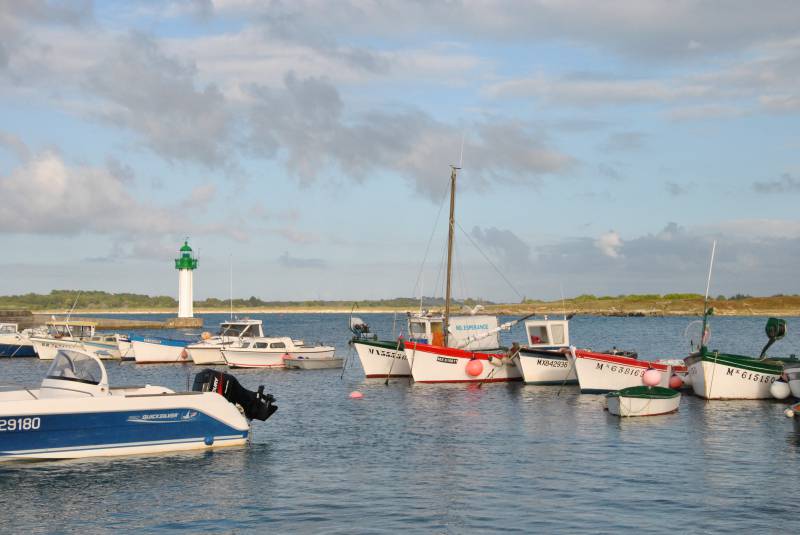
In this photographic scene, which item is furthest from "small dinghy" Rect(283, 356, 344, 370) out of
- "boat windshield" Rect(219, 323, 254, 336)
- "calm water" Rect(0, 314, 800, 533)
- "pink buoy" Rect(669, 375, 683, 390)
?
"pink buoy" Rect(669, 375, 683, 390)

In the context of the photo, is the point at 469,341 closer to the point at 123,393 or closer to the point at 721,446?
the point at 721,446

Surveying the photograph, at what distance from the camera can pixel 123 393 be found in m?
26.0

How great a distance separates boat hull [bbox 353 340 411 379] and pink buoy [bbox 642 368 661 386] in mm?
15086

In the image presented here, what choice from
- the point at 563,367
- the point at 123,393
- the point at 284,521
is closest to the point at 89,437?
the point at 123,393

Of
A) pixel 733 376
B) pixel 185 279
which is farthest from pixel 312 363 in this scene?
pixel 185 279

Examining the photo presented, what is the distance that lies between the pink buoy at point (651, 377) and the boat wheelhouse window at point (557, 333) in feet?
29.1

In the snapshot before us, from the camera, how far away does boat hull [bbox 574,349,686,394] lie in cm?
4119

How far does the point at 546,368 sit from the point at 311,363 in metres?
19.6

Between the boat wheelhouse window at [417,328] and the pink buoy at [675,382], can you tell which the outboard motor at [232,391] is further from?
the boat wheelhouse window at [417,328]

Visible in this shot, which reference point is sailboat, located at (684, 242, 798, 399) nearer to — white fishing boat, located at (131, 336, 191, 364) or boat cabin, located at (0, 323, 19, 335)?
white fishing boat, located at (131, 336, 191, 364)

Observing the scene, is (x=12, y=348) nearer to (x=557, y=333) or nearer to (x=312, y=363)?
(x=312, y=363)

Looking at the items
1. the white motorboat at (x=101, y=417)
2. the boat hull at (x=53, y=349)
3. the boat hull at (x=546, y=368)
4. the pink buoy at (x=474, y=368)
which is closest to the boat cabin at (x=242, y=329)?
the boat hull at (x=53, y=349)

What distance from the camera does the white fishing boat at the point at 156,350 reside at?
65750mm

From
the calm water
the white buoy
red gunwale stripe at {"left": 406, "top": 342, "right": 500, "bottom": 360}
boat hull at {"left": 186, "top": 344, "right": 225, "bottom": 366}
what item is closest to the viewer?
the calm water
